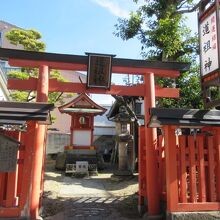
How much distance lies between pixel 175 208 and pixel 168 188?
49cm

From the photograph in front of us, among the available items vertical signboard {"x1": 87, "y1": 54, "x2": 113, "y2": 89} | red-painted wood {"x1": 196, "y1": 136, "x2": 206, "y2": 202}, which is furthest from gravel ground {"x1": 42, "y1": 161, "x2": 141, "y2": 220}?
vertical signboard {"x1": 87, "y1": 54, "x2": 113, "y2": 89}

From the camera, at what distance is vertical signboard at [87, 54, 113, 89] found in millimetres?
9896

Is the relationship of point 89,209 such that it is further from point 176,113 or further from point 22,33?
point 22,33

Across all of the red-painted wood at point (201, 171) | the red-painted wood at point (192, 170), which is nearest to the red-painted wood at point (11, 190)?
the red-painted wood at point (192, 170)

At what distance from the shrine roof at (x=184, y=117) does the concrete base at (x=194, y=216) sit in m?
2.14

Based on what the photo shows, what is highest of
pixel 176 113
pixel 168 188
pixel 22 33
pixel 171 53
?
pixel 22 33

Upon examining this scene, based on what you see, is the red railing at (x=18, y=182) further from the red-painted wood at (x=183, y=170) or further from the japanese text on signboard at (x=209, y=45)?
the japanese text on signboard at (x=209, y=45)

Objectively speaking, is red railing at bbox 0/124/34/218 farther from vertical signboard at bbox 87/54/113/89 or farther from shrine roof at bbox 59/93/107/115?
shrine roof at bbox 59/93/107/115

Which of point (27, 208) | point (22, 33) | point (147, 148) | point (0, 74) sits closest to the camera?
point (27, 208)

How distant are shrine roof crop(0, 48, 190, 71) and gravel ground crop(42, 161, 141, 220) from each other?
186 inches

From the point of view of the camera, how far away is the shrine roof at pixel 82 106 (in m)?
21.4

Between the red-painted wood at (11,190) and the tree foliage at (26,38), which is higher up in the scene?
the tree foliage at (26,38)

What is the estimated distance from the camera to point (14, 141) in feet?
23.7

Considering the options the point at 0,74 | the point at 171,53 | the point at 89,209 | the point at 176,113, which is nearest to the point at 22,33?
the point at 0,74
